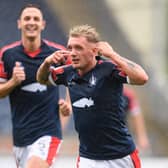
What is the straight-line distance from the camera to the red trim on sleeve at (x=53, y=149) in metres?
7.36

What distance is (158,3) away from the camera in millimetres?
14297

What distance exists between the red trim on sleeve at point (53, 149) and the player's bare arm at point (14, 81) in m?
0.55

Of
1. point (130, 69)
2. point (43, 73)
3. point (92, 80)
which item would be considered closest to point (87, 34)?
point (92, 80)

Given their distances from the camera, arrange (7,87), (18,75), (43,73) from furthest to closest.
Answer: (7,87), (18,75), (43,73)

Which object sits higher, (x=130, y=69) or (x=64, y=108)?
(x=130, y=69)

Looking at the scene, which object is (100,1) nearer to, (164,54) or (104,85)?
(164,54)

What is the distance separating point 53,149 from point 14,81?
662 millimetres

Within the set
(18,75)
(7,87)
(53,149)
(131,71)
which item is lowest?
(53,149)

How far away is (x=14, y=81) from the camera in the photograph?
7.21 meters

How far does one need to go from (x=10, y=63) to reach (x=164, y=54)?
690 cm

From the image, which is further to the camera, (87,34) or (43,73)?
(43,73)

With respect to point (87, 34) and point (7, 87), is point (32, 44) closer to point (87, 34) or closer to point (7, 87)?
point (7, 87)

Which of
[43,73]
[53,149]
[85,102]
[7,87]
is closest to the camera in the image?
[85,102]

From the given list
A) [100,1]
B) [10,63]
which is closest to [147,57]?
[100,1]
